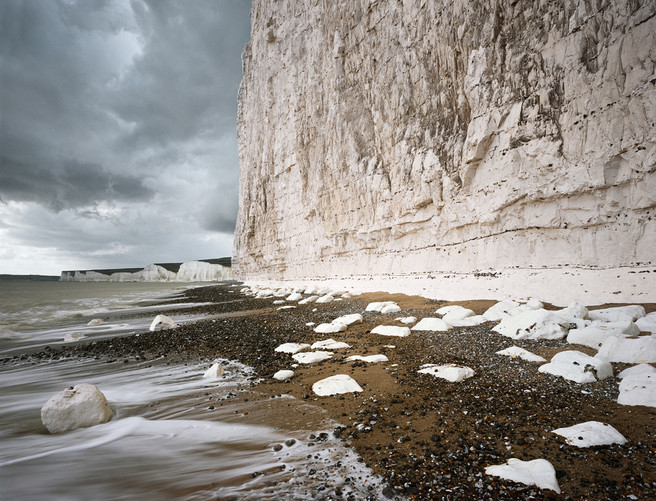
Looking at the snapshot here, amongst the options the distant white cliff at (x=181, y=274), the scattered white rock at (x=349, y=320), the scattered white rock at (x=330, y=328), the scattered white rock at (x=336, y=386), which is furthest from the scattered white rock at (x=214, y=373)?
the distant white cliff at (x=181, y=274)

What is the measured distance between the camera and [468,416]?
11.6 feet

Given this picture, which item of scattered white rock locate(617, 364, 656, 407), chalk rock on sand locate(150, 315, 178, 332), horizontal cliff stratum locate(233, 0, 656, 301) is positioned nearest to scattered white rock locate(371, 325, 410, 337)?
scattered white rock locate(617, 364, 656, 407)

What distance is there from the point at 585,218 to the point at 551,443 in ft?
47.8

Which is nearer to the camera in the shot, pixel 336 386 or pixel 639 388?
pixel 639 388

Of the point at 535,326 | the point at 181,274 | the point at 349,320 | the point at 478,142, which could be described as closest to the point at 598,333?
the point at 535,326

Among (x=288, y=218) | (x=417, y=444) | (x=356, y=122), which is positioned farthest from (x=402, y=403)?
(x=288, y=218)

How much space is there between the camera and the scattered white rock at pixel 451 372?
178 inches

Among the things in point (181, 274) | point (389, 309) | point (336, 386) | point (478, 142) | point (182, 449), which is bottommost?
point (182, 449)

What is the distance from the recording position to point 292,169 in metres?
39.5

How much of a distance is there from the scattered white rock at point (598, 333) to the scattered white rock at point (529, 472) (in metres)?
4.25

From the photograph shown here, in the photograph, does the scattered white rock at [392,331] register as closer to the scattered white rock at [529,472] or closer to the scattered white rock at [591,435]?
the scattered white rock at [591,435]

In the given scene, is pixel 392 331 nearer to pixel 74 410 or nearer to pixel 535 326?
pixel 535 326

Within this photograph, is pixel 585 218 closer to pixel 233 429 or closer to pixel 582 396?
pixel 582 396

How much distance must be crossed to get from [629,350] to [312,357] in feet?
16.7
